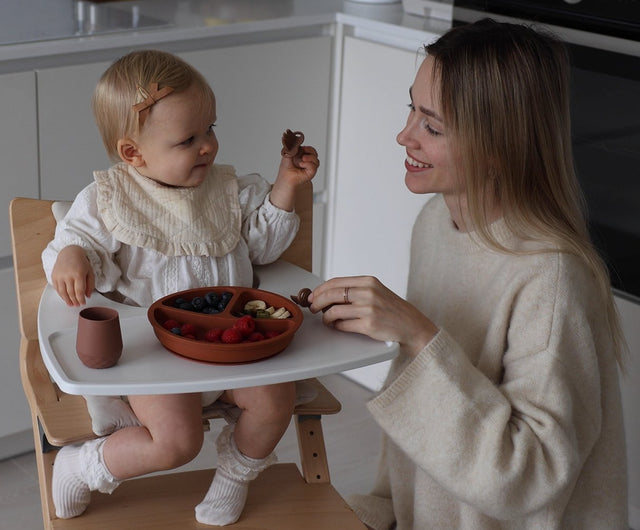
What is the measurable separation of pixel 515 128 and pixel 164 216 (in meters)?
0.53

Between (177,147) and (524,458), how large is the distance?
0.65 metres

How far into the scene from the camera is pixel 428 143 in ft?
4.71

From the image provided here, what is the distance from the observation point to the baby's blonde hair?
1446mm

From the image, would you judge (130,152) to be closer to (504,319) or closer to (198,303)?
(198,303)

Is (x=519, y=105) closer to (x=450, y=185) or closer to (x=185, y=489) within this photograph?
(x=450, y=185)

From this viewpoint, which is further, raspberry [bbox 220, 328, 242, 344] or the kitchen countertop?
the kitchen countertop

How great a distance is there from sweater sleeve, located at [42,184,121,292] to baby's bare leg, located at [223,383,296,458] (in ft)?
0.81

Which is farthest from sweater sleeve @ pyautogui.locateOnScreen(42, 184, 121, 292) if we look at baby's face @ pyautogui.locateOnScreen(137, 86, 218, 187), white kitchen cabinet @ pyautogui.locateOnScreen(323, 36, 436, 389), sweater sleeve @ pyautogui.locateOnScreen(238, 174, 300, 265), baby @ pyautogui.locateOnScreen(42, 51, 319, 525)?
white kitchen cabinet @ pyautogui.locateOnScreen(323, 36, 436, 389)

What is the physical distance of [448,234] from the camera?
5.13ft

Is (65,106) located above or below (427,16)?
below

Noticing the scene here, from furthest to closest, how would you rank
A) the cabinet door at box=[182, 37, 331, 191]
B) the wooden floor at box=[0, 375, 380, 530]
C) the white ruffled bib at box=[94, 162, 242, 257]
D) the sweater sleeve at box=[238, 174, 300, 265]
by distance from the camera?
the cabinet door at box=[182, 37, 331, 191], the wooden floor at box=[0, 375, 380, 530], the sweater sleeve at box=[238, 174, 300, 265], the white ruffled bib at box=[94, 162, 242, 257]

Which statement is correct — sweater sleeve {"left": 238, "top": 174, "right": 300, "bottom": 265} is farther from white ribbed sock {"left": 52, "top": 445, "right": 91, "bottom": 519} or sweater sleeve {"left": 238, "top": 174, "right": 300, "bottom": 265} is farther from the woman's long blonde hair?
white ribbed sock {"left": 52, "top": 445, "right": 91, "bottom": 519}

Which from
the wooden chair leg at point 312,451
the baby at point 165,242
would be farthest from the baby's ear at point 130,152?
the wooden chair leg at point 312,451

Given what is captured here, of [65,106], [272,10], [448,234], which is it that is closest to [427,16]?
[272,10]
